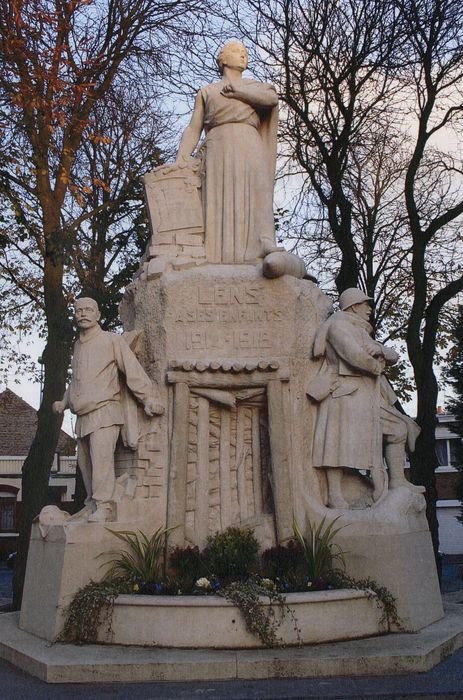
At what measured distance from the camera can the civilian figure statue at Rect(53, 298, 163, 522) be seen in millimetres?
8555

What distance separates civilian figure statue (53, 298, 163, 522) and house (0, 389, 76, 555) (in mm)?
22857

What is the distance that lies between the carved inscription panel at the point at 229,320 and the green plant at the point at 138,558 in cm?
163

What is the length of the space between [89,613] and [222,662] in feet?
4.32

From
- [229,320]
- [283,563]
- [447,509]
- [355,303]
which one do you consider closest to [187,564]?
[283,563]

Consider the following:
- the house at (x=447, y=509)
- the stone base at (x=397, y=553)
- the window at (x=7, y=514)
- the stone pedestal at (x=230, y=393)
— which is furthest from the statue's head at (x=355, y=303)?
the window at (x=7, y=514)

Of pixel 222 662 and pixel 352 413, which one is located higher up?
pixel 352 413

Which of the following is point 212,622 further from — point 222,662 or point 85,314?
point 85,314

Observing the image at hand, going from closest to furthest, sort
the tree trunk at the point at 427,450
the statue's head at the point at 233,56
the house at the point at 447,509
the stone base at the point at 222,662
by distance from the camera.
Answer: the stone base at the point at 222,662 < the statue's head at the point at 233,56 < the tree trunk at the point at 427,450 < the house at the point at 447,509

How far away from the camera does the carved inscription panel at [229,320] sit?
28.7 feet

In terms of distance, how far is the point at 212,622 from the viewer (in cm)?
730

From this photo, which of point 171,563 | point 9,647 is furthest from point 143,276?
point 9,647

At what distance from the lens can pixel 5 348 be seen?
20750 millimetres

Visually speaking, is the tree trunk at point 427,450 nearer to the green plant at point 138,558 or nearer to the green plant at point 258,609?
the green plant at point 138,558

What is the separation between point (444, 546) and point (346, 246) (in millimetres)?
20664
